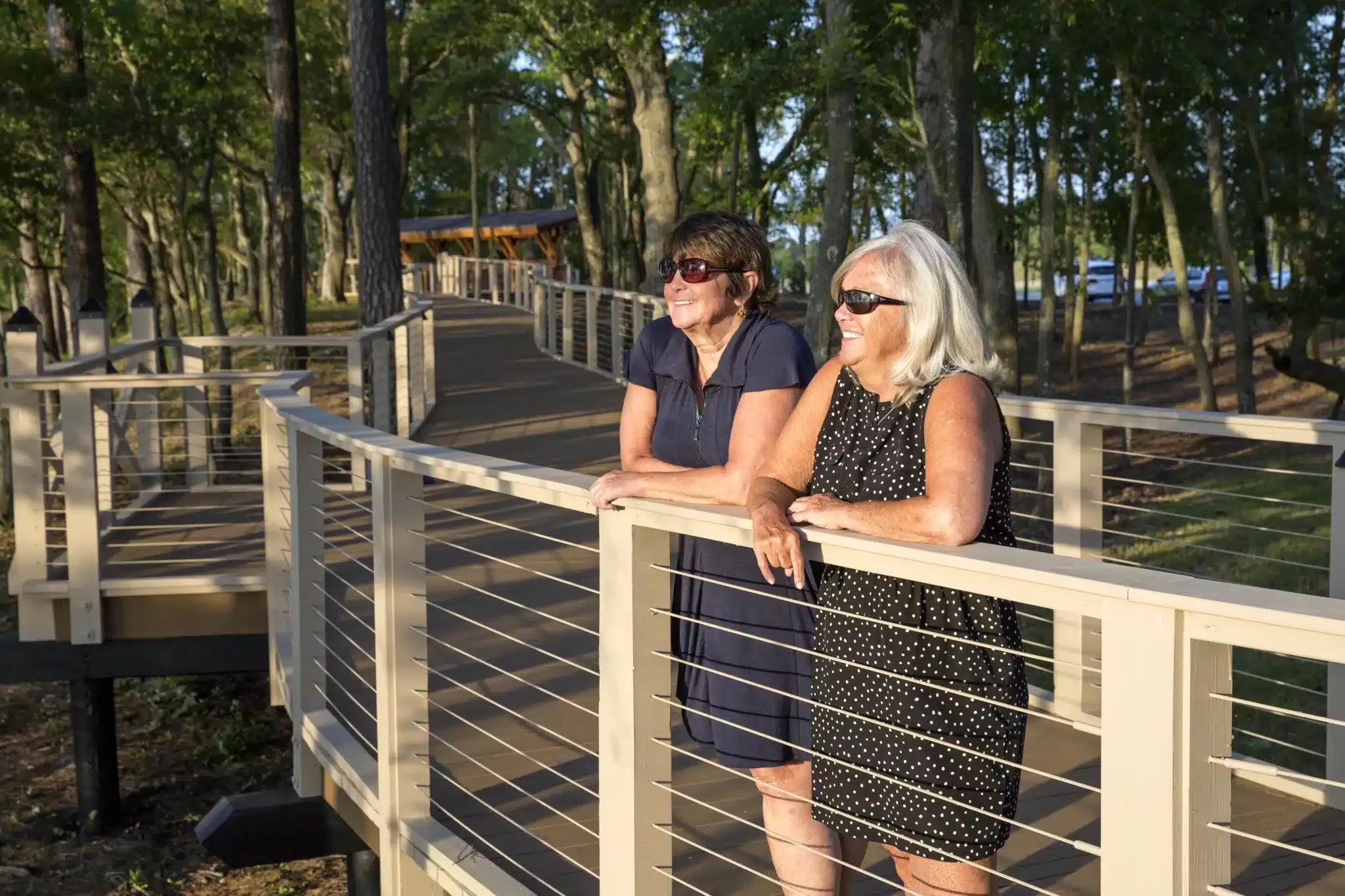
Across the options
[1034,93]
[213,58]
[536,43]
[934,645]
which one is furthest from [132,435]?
[536,43]

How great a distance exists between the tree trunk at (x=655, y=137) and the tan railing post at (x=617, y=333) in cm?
234

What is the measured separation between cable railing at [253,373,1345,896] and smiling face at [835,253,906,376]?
403 millimetres

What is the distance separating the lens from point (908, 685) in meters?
2.93

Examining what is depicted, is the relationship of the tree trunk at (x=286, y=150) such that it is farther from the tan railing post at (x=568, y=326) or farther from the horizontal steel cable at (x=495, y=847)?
the horizontal steel cable at (x=495, y=847)

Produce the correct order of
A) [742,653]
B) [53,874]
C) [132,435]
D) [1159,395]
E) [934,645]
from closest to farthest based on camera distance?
[934,645] < [742,653] < [53,874] < [132,435] < [1159,395]

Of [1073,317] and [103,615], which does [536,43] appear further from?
[103,615]

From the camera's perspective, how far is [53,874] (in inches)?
347

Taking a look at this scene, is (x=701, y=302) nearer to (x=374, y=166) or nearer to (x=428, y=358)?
(x=374, y=166)

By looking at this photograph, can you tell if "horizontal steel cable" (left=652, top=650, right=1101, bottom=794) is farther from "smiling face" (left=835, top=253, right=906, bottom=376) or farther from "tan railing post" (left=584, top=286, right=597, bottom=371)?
"tan railing post" (left=584, top=286, right=597, bottom=371)

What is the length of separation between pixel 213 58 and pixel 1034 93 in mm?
12500

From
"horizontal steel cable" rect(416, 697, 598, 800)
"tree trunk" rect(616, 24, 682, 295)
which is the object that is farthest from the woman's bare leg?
"tree trunk" rect(616, 24, 682, 295)

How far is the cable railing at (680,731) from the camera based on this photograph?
2111 mm

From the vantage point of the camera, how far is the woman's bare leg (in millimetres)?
3383

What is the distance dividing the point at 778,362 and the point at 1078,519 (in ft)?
8.09
